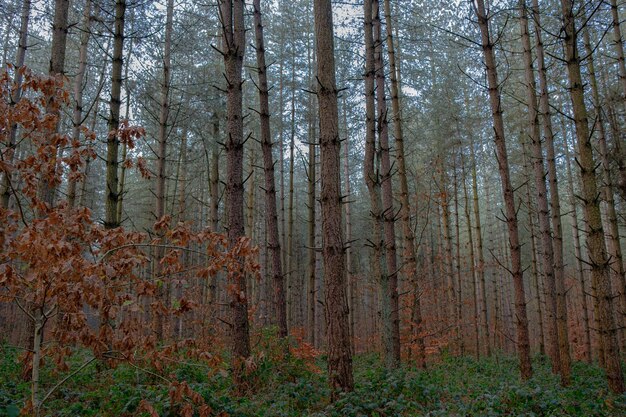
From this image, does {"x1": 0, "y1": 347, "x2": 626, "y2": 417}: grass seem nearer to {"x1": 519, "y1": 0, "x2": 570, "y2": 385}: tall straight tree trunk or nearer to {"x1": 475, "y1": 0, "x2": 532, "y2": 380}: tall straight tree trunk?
{"x1": 475, "y1": 0, "x2": 532, "y2": 380}: tall straight tree trunk

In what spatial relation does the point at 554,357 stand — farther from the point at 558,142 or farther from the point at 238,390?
the point at 558,142

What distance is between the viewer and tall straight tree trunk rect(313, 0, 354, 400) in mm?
5109

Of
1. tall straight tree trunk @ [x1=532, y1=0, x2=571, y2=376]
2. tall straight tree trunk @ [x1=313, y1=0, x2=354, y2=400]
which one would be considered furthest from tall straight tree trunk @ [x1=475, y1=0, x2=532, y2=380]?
tall straight tree trunk @ [x1=313, y1=0, x2=354, y2=400]

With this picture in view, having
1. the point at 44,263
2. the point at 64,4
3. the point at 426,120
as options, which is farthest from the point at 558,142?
the point at 44,263

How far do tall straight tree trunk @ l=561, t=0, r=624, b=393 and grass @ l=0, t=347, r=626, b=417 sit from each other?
0.54m

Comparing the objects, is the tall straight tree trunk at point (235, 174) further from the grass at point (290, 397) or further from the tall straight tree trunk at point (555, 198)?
the tall straight tree trunk at point (555, 198)

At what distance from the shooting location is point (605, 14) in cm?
1321

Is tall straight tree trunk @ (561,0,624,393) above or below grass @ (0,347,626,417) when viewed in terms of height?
above

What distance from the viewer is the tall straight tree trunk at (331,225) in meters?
5.11

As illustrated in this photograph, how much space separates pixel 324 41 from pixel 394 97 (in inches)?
199

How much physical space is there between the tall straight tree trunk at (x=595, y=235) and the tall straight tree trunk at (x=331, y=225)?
3742 millimetres

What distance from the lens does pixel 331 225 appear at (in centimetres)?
527

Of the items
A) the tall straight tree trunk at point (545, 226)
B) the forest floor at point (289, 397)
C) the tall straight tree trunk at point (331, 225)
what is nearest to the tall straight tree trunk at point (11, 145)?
the forest floor at point (289, 397)

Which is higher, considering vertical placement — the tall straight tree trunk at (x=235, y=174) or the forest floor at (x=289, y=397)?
the tall straight tree trunk at (x=235, y=174)
